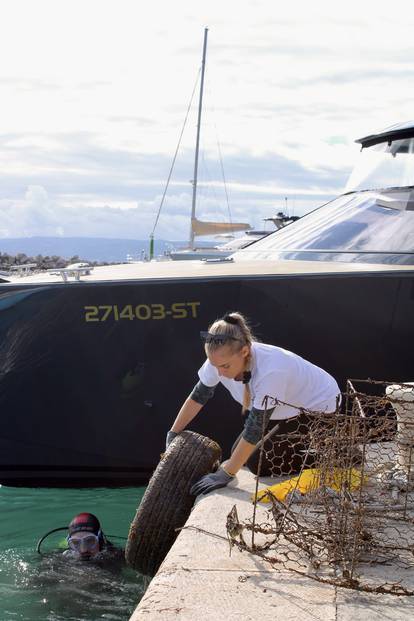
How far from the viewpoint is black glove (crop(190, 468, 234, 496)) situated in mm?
5412

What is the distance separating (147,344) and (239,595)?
3.14 metres

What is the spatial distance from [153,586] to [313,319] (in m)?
3.09

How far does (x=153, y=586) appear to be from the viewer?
12.9 ft

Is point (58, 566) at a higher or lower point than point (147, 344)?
lower

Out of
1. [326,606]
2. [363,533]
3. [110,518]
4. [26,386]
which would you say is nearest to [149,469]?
[110,518]

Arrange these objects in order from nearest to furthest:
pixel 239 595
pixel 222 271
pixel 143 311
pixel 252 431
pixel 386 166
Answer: pixel 239 595 < pixel 252 431 < pixel 143 311 < pixel 222 271 < pixel 386 166

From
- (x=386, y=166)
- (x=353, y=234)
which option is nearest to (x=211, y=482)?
(x=353, y=234)

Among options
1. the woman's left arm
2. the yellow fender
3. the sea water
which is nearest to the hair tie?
the woman's left arm

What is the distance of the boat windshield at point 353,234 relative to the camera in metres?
7.27

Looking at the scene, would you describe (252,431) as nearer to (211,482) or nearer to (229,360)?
(229,360)

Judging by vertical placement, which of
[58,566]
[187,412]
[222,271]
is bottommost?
[58,566]

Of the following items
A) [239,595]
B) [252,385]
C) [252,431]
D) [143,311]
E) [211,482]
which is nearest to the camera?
[239,595]

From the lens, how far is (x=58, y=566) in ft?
20.8

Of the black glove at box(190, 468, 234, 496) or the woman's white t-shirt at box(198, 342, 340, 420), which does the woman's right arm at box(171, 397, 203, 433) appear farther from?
the black glove at box(190, 468, 234, 496)
